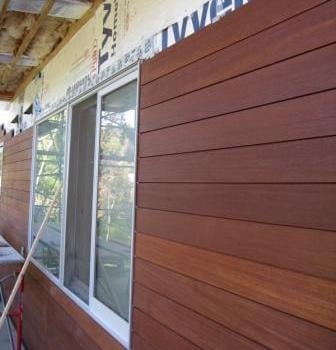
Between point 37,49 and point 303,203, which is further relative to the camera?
point 37,49

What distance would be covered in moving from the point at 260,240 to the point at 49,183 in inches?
114

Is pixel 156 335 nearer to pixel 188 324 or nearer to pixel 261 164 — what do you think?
pixel 188 324

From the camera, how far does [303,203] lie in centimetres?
111

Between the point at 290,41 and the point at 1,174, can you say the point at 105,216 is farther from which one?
the point at 1,174

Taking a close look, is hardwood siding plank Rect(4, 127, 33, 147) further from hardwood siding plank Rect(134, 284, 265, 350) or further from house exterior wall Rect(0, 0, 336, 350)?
hardwood siding plank Rect(134, 284, 265, 350)

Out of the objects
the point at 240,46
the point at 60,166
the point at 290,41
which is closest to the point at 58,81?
the point at 60,166

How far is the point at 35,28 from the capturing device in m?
3.34

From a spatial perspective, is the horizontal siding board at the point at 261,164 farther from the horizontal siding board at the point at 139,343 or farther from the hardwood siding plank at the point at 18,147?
the hardwood siding plank at the point at 18,147

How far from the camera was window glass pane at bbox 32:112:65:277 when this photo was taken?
347 cm

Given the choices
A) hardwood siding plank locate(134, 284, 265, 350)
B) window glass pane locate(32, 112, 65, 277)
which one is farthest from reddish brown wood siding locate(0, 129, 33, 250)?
hardwood siding plank locate(134, 284, 265, 350)

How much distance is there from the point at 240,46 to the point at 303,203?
1.79 ft

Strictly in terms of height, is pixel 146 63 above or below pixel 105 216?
above

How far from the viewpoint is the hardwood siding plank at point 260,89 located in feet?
3.53

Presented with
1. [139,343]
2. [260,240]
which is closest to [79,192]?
[139,343]
